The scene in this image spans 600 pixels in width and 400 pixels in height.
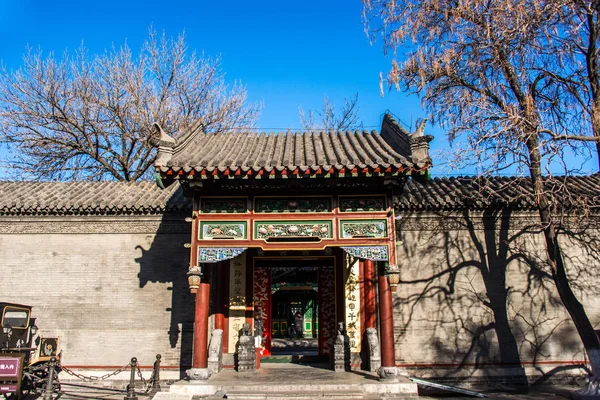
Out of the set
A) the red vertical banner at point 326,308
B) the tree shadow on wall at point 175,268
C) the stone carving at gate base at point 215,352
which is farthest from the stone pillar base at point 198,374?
the red vertical banner at point 326,308

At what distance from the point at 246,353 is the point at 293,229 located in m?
2.76

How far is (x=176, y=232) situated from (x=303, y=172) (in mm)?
4138

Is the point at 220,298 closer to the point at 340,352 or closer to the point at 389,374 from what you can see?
the point at 340,352

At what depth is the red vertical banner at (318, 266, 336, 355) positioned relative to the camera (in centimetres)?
986

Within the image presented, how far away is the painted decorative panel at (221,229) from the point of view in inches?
302

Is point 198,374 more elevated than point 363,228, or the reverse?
point 363,228

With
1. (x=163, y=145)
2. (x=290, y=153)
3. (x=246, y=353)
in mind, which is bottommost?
(x=246, y=353)

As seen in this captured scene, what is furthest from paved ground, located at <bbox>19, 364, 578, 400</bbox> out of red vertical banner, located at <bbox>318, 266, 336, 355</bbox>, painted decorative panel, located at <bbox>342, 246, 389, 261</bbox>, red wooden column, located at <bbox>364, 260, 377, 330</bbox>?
painted decorative panel, located at <bbox>342, 246, 389, 261</bbox>

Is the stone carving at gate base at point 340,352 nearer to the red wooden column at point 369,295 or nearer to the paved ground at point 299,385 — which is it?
the paved ground at point 299,385

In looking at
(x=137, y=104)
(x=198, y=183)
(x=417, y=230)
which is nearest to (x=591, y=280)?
(x=417, y=230)

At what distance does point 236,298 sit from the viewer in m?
9.70

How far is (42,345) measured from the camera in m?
9.41

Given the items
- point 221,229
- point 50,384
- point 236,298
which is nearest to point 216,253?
point 221,229

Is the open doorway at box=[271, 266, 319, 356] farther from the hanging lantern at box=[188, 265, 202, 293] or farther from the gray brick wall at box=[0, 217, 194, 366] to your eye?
the hanging lantern at box=[188, 265, 202, 293]
